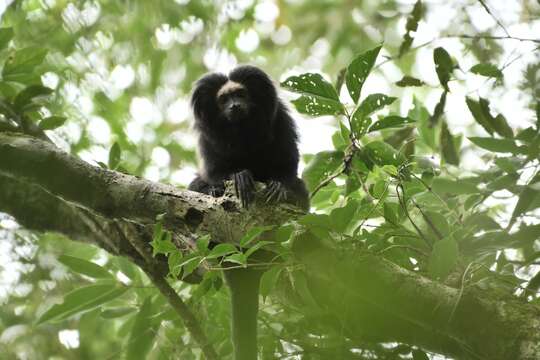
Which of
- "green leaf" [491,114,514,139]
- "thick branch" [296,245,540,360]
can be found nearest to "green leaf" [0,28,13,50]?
"thick branch" [296,245,540,360]

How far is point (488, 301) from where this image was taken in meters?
2.01

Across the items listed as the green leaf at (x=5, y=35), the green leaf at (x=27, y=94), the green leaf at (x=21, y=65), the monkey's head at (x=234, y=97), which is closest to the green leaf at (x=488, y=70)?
the green leaf at (x=27, y=94)

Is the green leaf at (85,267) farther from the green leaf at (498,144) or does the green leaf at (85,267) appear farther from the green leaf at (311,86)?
the green leaf at (498,144)

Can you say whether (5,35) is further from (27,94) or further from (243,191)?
(243,191)

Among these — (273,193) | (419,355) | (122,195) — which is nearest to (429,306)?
(419,355)

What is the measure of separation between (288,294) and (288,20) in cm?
437

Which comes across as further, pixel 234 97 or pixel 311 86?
pixel 234 97

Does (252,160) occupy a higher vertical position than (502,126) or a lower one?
higher

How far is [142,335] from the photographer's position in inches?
106

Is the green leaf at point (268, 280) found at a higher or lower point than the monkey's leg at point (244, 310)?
lower

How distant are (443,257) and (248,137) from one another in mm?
2494

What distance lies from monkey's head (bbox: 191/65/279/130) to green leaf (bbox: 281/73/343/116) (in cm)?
206

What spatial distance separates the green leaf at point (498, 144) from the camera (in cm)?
213

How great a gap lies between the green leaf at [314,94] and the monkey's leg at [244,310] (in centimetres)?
100
